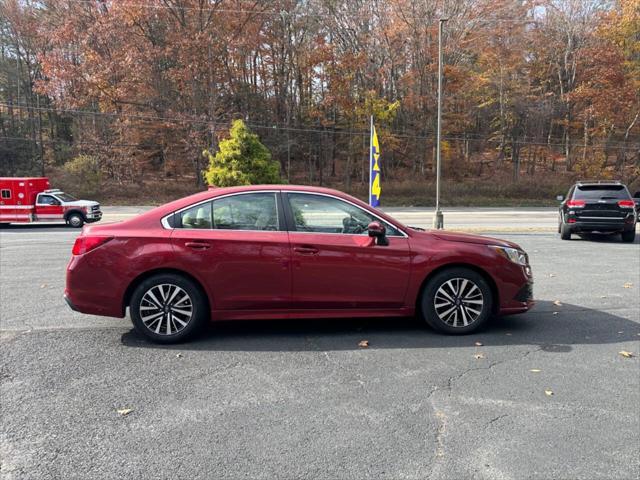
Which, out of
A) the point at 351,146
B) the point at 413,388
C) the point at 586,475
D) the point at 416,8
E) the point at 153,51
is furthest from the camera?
the point at 351,146

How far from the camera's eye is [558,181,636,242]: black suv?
47.3 ft

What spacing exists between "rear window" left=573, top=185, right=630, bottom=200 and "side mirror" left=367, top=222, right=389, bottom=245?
38.1 ft

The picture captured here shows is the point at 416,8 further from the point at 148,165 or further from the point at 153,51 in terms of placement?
the point at 148,165

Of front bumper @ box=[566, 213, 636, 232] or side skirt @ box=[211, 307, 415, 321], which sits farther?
front bumper @ box=[566, 213, 636, 232]

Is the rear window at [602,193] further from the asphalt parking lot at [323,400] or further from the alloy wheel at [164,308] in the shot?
the alloy wheel at [164,308]

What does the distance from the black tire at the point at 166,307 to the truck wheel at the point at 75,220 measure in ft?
67.5

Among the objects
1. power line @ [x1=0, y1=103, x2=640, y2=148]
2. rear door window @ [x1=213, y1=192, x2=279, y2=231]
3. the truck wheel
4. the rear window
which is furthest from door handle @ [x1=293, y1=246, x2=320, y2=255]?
power line @ [x1=0, y1=103, x2=640, y2=148]

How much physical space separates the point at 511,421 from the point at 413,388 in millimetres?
805

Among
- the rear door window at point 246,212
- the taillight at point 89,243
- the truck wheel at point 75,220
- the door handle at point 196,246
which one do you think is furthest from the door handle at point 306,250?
the truck wheel at point 75,220

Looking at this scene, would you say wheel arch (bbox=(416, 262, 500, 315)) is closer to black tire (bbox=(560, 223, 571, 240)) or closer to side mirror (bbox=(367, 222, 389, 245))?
side mirror (bbox=(367, 222, 389, 245))

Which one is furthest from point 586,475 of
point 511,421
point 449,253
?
point 449,253

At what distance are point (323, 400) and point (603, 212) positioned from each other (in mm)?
13415

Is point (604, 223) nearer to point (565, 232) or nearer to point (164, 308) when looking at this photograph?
point (565, 232)

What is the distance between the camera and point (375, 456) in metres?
3.10
